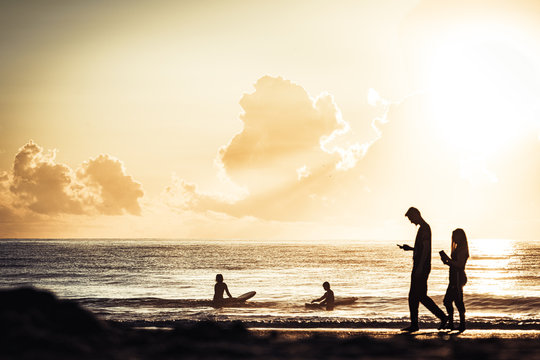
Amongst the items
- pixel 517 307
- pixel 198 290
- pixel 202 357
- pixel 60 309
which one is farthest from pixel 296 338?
pixel 198 290

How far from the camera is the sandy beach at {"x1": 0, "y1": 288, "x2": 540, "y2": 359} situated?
291 inches

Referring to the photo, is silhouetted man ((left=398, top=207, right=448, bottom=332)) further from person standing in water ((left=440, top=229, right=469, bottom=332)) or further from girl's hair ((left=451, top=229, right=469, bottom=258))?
girl's hair ((left=451, top=229, right=469, bottom=258))

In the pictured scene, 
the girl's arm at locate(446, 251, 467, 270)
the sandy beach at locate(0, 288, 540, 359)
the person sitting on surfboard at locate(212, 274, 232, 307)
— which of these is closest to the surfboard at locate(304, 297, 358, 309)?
the person sitting on surfboard at locate(212, 274, 232, 307)

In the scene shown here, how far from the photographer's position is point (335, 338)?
11.1 metres

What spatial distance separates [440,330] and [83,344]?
306 inches

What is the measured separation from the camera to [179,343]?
354 inches

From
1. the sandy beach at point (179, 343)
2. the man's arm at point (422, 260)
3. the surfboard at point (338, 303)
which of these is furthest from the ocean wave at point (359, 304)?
the sandy beach at point (179, 343)

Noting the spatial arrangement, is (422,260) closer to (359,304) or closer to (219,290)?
(219,290)

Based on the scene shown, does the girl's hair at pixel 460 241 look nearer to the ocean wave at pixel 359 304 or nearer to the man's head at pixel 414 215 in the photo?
the man's head at pixel 414 215

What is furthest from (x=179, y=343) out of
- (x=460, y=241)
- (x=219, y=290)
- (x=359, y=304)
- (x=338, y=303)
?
(x=359, y=304)

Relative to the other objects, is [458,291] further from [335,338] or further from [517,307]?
[517,307]

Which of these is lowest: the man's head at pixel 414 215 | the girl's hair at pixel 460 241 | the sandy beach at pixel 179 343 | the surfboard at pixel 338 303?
the surfboard at pixel 338 303

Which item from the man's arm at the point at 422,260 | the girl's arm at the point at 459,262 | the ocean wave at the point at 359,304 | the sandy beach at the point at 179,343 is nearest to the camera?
the sandy beach at the point at 179,343

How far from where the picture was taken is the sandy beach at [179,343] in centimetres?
739
